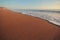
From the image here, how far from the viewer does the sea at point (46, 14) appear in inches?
39.2

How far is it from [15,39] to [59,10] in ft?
1.29

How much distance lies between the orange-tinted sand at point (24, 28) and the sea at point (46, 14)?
0.03 meters

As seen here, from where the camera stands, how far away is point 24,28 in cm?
108

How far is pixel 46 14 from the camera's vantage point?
3.38 ft

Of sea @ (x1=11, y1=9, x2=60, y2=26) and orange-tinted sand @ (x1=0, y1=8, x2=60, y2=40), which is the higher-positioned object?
sea @ (x1=11, y1=9, x2=60, y2=26)

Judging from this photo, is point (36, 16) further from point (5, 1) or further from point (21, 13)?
point (5, 1)

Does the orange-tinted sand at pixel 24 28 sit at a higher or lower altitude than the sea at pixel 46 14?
lower

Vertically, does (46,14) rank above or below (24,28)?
above

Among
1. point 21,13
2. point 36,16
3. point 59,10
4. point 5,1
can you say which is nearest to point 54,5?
point 59,10

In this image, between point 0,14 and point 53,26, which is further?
point 0,14

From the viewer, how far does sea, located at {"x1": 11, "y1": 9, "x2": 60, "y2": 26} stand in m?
1.00

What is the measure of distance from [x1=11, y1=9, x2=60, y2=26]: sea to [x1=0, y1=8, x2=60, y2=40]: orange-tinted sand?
29 millimetres

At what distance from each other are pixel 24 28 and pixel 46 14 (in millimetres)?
200

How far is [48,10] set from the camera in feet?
3.40
